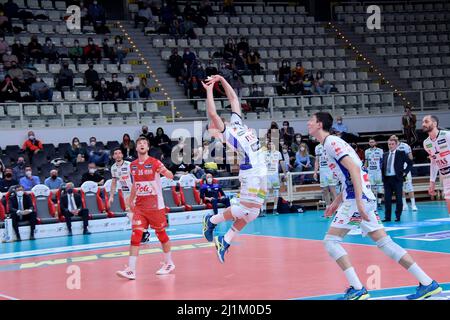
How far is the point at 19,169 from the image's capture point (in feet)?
77.9

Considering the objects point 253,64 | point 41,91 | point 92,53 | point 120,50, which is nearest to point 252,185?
point 41,91

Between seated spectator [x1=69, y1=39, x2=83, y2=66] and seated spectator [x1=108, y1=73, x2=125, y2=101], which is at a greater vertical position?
seated spectator [x1=69, y1=39, x2=83, y2=66]

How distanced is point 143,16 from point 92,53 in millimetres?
5376

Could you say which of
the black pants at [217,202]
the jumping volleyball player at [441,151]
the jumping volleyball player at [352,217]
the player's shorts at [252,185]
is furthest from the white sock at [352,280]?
the black pants at [217,202]

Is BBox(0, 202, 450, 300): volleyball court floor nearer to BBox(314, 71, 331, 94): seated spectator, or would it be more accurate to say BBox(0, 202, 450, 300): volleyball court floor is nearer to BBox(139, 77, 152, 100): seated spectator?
BBox(139, 77, 152, 100): seated spectator

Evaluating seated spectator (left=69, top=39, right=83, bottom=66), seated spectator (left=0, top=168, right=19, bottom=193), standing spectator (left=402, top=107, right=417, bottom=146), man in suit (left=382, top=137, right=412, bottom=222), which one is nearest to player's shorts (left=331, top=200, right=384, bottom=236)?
man in suit (left=382, top=137, right=412, bottom=222)

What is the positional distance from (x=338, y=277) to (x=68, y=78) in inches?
783

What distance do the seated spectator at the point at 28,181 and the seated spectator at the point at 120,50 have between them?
10.1 metres

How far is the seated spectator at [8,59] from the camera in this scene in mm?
28375

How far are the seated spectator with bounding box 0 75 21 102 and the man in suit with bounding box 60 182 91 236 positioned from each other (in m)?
6.84

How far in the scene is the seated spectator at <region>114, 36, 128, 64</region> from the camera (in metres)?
32.2

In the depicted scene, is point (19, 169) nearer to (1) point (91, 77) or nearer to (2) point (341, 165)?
(1) point (91, 77)

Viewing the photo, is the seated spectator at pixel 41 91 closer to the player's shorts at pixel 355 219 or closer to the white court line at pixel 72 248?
the white court line at pixel 72 248
